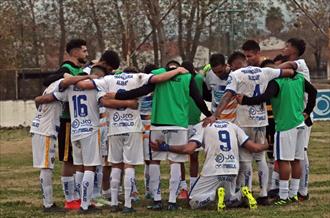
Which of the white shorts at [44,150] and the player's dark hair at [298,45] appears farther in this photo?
the player's dark hair at [298,45]

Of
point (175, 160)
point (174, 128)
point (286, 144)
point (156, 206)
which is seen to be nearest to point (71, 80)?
point (174, 128)

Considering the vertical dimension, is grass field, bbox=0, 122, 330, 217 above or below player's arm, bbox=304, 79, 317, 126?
below

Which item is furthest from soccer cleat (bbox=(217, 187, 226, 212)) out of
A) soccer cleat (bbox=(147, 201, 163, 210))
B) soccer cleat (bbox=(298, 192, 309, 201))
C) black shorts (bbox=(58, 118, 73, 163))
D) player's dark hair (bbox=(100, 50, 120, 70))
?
player's dark hair (bbox=(100, 50, 120, 70))

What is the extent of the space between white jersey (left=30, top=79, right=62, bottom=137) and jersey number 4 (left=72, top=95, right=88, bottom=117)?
0.39m

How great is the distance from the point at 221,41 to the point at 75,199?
1766 inches

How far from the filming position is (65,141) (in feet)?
32.7

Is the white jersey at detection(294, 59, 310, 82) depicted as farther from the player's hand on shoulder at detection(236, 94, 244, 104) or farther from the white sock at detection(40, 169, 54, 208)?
the white sock at detection(40, 169, 54, 208)

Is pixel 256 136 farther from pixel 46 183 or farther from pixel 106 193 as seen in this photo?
pixel 46 183

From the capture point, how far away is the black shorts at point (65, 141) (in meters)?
9.91

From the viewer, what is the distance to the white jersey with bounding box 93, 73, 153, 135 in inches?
370

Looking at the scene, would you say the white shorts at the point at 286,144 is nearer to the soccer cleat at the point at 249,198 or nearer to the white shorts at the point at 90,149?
the soccer cleat at the point at 249,198

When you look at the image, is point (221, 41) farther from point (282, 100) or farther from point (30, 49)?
point (282, 100)

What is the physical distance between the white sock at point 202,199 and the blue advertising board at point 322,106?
796 inches

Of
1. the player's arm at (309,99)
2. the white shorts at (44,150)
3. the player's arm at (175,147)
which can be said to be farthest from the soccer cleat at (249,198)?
the white shorts at (44,150)
